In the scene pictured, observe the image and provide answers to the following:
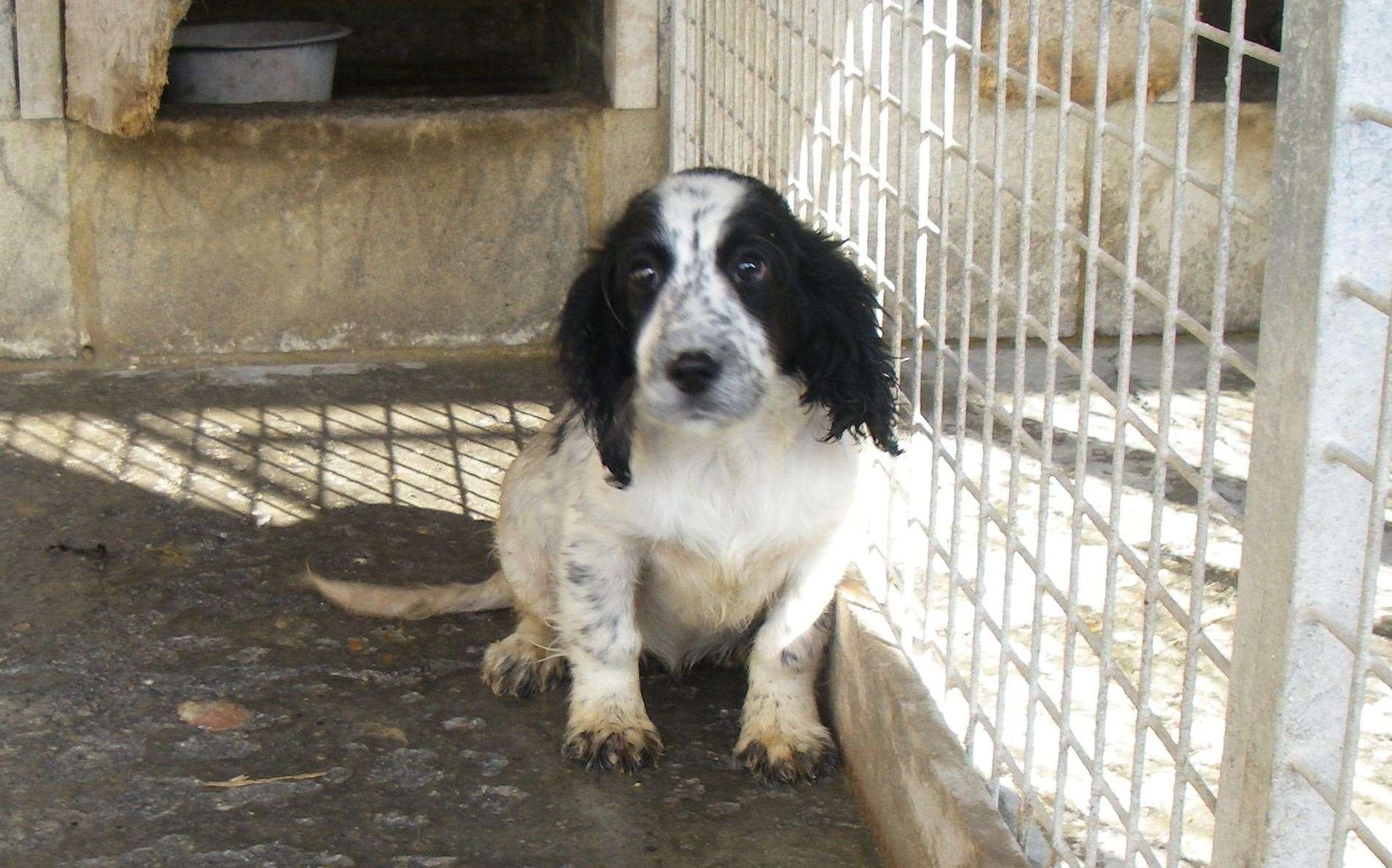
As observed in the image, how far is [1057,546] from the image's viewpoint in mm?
3871

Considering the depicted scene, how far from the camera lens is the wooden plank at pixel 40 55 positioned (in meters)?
4.92

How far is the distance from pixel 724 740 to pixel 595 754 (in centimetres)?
29

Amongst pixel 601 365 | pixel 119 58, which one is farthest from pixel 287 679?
pixel 119 58

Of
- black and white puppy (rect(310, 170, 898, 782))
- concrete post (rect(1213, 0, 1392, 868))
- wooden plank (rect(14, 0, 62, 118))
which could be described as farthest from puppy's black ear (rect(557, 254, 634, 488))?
wooden plank (rect(14, 0, 62, 118))

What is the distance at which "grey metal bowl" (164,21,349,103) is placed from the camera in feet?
18.0

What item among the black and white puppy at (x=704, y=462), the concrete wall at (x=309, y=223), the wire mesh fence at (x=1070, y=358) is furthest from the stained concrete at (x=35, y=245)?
the black and white puppy at (x=704, y=462)

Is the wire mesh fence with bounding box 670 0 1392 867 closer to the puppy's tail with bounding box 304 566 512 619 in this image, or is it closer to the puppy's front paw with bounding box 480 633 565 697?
the puppy's front paw with bounding box 480 633 565 697

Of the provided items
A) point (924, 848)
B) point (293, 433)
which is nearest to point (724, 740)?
point (924, 848)

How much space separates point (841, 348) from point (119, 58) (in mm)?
2716

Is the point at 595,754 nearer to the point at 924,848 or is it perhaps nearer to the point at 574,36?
the point at 924,848

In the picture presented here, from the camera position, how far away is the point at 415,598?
3725mm

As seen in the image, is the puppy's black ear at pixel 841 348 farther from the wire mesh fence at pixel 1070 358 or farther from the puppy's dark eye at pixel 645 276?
the puppy's dark eye at pixel 645 276

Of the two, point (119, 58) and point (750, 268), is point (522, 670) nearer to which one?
point (750, 268)

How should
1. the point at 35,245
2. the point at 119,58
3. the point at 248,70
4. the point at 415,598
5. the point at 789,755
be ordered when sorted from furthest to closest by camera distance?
the point at 248,70, the point at 35,245, the point at 119,58, the point at 415,598, the point at 789,755
